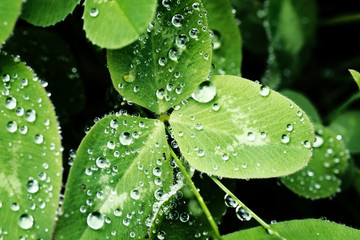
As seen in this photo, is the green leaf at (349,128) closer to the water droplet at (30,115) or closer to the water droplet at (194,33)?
the water droplet at (194,33)

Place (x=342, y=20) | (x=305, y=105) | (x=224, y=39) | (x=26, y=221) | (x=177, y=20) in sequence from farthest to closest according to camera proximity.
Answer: (x=342, y=20)
(x=305, y=105)
(x=224, y=39)
(x=177, y=20)
(x=26, y=221)

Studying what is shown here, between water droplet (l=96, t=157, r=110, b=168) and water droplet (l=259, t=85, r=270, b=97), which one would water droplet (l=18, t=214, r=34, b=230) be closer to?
water droplet (l=96, t=157, r=110, b=168)

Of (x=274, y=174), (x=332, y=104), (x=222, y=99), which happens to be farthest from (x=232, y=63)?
(x=332, y=104)

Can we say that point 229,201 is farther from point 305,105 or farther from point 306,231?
point 305,105

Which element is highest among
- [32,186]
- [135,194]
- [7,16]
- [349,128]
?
[7,16]

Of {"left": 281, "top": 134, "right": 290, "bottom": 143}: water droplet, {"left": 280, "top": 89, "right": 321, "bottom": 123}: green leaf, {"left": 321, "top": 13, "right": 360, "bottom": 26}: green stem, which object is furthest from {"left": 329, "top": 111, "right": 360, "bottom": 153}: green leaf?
{"left": 281, "top": 134, "right": 290, "bottom": 143}: water droplet

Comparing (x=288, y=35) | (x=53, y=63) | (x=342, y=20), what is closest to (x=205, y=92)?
(x=53, y=63)
